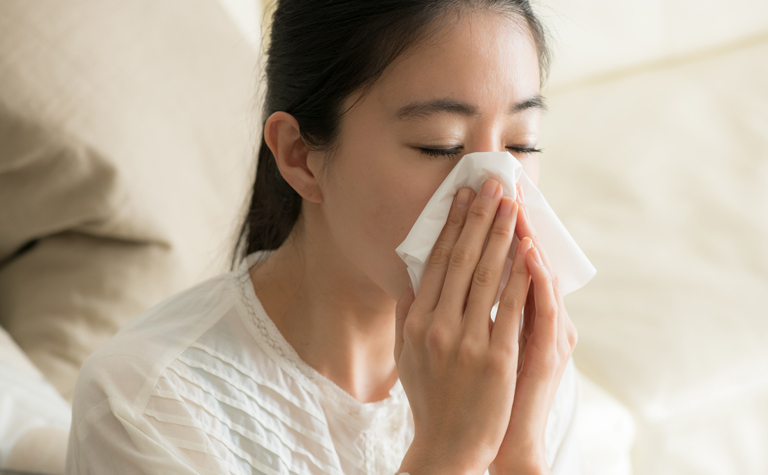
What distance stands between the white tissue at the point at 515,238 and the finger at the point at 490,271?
3 centimetres

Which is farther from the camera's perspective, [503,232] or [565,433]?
[565,433]

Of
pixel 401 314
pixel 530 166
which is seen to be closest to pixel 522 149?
pixel 530 166

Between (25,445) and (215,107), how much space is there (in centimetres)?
74

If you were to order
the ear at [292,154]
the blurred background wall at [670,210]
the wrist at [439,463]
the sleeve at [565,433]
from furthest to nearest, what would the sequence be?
1. the blurred background wall at [670,210]
2. the sleeve at [565,433]
3. the ear at [292,154]
4. the wrist at [439,463]

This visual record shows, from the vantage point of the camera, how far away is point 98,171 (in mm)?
1145

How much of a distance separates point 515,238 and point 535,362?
5.9 inches

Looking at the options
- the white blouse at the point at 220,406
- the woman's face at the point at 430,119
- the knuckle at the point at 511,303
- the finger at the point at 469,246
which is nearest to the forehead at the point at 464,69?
the woman's face at the point at 430,119

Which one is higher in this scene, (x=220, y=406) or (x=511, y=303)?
(x=511, y=303)

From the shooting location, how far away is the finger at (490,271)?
0.79 metres

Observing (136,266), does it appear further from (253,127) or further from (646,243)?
(646,243)

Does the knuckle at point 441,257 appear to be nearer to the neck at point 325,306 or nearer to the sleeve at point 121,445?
the neck at point 325,306

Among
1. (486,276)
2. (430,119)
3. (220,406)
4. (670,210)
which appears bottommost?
(220,406)

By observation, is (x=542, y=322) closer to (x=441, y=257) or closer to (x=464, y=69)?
(x=441, y=257)

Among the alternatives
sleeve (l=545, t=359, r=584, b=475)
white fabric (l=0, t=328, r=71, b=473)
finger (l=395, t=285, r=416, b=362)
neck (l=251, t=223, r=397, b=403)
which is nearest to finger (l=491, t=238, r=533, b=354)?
finger (l=395, t=285, r=416, b=362)
